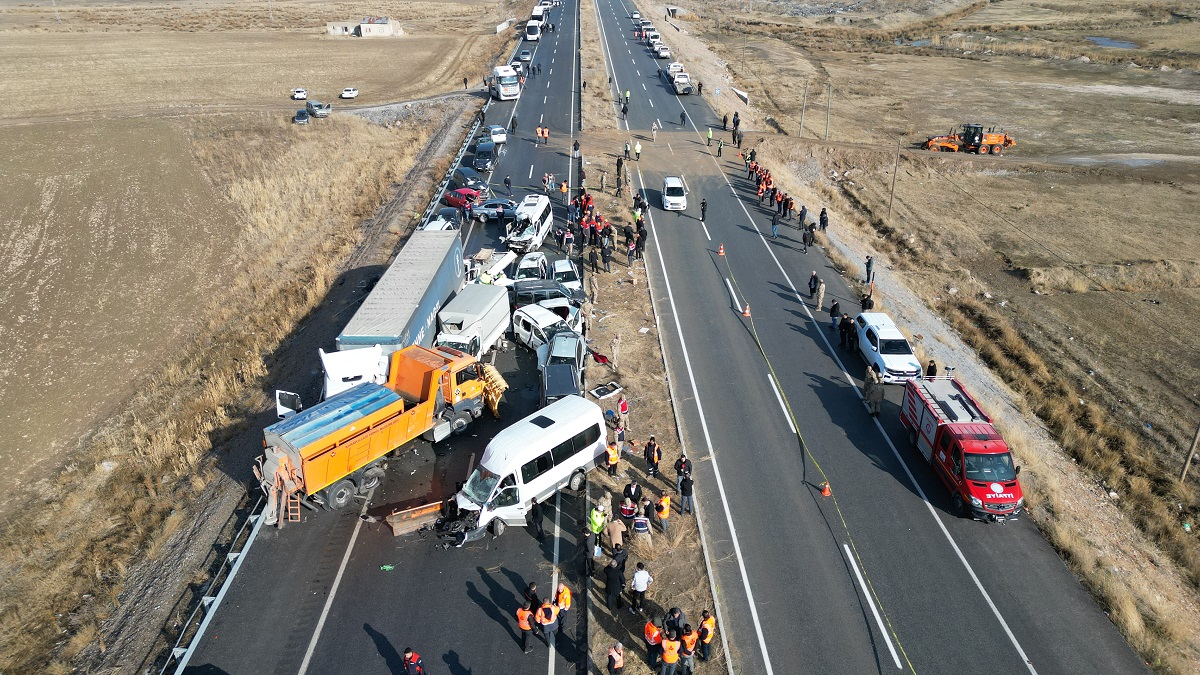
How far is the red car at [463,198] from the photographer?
3800cm

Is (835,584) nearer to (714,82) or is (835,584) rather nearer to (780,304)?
(780,304)

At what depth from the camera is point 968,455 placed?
18672mm

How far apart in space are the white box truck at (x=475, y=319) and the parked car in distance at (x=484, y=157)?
18806 millimetres

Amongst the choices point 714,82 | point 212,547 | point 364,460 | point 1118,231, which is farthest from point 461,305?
point 714,82

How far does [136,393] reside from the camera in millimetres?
26250

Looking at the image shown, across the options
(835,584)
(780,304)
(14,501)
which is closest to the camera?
(835,584)

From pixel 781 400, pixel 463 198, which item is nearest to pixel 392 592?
→ pixel 781 400

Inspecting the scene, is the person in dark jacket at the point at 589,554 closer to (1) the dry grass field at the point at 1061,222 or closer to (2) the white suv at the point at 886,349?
(1) the dry grass field at the point at 1061,222

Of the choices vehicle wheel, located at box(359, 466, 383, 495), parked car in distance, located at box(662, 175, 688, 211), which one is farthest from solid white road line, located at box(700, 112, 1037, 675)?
vehicle wheel, located at box(359, 466, 383, 495)

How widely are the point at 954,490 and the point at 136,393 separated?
2627 cm

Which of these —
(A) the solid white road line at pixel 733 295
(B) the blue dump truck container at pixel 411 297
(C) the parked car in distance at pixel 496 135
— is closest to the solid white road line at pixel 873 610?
(B) the blue dump truck container at pixel 411 297

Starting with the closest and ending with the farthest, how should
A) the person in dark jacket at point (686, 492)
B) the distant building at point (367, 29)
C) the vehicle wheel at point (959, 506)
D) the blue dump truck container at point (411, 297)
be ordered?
1. the person in dark jacket at point (686, 492)
2. the vehicle wheel at point (959, 506)
3. the blue dump truck container at point (411, 297)
4. the distant building at point (367, 29)

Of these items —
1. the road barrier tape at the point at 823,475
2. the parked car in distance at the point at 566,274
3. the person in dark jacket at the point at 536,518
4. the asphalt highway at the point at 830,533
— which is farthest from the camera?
the parked car in distance at the point at 566,274

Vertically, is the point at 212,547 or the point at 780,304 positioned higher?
the point at 780,304
